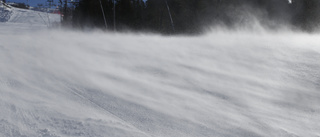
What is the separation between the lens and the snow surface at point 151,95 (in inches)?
100

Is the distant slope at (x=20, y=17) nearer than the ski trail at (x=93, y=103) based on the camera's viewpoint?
No

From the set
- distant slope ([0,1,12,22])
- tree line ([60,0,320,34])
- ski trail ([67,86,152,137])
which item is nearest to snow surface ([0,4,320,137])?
ski trail ([67,86,152,137])

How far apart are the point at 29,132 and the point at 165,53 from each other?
4642 mm

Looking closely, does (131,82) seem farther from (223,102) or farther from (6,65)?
(6,65)

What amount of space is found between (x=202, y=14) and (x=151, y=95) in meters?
25.1

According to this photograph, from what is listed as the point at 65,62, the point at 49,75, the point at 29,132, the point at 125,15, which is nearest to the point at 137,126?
the point at 29,132

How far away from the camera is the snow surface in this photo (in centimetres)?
254

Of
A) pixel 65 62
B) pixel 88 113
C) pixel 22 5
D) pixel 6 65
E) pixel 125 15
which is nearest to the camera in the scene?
pixel 88 113

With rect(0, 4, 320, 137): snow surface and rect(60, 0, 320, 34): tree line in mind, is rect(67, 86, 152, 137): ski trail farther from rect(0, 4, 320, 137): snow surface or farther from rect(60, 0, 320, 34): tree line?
rect(60, 0, 320, 34): tree line

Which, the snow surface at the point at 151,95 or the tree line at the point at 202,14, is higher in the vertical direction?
the tree line at the point at 202,14

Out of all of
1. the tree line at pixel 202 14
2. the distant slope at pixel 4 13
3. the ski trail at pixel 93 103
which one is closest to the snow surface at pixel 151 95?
the ski trail at pixel 93 103

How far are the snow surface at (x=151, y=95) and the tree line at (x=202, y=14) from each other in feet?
61.1

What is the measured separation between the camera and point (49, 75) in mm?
4047

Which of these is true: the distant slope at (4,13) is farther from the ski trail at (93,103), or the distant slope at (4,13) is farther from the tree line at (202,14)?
the ski trail at (93,103)
